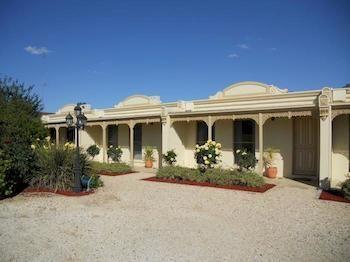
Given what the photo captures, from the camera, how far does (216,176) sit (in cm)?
1096

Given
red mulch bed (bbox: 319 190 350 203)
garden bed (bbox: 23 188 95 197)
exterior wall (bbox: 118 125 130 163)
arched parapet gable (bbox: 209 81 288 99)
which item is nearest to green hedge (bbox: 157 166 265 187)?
red mulch bed (bbox: 319 190 350 203)

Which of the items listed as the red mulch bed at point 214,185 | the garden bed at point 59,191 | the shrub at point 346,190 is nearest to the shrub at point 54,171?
the garden bed at point 59,191

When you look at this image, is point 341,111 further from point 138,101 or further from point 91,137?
point 91,137

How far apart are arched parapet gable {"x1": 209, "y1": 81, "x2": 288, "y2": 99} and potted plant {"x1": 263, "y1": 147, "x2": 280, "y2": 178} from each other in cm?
252

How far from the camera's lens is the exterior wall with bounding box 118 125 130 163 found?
18.1 metres

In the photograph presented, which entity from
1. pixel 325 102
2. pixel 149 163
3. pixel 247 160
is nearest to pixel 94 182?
pixel 247 160

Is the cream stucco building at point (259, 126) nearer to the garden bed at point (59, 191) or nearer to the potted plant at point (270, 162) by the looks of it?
the potted plant at point (270, 162)

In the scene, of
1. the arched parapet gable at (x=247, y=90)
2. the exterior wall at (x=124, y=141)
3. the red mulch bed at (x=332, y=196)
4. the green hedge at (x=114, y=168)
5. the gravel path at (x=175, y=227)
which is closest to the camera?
the gravel path at (x=175, y=227)

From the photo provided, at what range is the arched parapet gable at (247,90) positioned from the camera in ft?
43.0

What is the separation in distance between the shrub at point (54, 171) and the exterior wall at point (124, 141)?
7849 millimetres

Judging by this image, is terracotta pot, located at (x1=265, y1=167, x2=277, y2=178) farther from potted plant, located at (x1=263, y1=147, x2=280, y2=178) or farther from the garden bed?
the garden bed

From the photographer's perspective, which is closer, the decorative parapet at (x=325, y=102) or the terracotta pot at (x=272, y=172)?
the decorative parapet at (x=325, y=102)

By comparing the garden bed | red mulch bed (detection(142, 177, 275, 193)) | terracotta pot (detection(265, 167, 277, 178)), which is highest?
terracotta pot (detection(265, 167, 277, 178))

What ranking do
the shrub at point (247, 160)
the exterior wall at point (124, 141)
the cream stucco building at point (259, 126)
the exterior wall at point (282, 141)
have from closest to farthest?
1. the cream stucco building at point (259, 126)
2. the shrub at point (247, 160)
3. the exterior wall at point (282, 141)
4. the exterior wall at point (124, 141)
